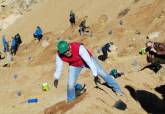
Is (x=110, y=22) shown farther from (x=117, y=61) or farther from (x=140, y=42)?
(x=117, y=61)

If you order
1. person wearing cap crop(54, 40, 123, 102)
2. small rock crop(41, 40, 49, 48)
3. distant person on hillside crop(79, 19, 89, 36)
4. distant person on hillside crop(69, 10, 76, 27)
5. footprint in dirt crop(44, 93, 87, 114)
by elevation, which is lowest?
footprint in dirt crop(44, 93, 87, 114)

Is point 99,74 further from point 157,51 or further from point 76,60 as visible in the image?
point 157,51

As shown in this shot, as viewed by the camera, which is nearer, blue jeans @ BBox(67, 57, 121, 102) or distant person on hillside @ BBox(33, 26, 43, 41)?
blue jeans @ BBox(67, 57, 121, 102)

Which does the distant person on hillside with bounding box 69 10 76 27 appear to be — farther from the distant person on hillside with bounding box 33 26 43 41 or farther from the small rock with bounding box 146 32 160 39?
the small rock with bounding box 146 32 160 39

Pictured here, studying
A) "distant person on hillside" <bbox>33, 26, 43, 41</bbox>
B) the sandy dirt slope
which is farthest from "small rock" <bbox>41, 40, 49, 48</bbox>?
"distant person on hillside" <bbox>33, 26, 43, 41</bbox>

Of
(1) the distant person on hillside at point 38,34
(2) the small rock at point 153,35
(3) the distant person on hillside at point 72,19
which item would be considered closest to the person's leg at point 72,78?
(2) the small rock at point 153,35

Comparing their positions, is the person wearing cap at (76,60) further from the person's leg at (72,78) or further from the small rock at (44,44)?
the small rock at (44,44)

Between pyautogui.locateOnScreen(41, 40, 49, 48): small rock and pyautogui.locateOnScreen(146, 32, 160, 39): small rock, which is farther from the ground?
pyautogui.locateOnScreen(146, 32, 160, 39): small rock

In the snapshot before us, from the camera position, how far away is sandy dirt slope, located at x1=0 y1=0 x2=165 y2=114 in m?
11.0

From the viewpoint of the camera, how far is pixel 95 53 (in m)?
21.6

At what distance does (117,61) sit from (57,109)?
8.09 meters

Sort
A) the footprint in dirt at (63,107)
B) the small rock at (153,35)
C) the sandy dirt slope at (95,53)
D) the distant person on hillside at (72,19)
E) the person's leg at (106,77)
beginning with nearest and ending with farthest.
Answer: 1. the person's leg at (106,77)
2. the footprint in dirt at (63,107)
3. the sandy dirt slope at (95,53)
4. the small rock at (153,35)
5. the distant person on hillside at (72,19)

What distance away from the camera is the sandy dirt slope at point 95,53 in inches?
432

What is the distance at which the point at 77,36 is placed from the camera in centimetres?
2745
